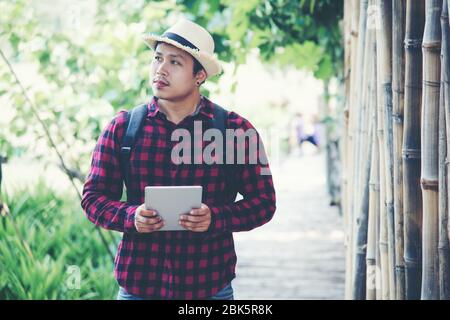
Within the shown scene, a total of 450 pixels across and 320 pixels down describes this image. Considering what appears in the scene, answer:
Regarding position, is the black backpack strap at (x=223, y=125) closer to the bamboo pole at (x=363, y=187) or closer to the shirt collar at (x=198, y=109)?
the shirt collar at (x=198, y=109)

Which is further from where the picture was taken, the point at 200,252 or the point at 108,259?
the point at 108,259

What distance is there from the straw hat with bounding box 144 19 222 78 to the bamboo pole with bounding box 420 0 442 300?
568 millimetres

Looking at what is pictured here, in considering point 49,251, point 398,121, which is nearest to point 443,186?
point 398,121

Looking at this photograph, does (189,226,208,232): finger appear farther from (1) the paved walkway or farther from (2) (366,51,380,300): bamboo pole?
(1) the paved walkway

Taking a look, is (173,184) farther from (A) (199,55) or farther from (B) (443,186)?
(B) (443,186)

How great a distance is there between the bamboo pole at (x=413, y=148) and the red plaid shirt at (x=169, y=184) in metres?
0.37

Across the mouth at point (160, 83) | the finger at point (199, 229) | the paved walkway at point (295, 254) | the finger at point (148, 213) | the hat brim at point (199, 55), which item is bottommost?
the paved walkway at point (295, 254)

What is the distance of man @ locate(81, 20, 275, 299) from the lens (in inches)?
85.8

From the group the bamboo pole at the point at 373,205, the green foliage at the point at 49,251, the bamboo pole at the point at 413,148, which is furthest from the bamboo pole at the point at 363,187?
the green foliage at the point at 49,251

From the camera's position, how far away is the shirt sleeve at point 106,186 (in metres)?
2.15

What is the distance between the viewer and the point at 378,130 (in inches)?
101
